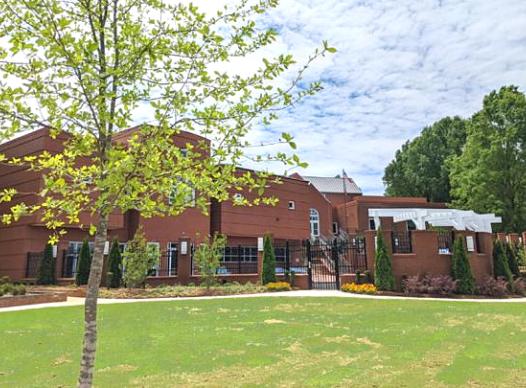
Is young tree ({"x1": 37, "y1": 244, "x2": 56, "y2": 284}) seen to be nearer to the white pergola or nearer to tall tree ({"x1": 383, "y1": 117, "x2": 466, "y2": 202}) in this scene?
the white pergola

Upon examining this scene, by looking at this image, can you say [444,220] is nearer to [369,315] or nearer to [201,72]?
[369,315]

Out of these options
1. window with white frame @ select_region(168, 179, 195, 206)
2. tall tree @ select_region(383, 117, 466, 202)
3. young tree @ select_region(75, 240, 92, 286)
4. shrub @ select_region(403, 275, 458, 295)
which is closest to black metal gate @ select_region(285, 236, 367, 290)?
shrub @ select_region(403, 275, 458, 295)

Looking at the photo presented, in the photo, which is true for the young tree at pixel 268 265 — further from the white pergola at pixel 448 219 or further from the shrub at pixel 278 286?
the white pergola at pixel 448 219

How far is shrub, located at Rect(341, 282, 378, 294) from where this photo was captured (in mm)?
16953

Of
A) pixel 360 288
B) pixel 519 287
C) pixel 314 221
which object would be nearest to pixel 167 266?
pixel 360 288

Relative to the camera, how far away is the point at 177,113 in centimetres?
353

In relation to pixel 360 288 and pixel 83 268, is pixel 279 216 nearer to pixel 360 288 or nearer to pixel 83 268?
pixel 360 288

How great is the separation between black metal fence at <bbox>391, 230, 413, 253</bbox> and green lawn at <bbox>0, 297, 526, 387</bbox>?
6504 millimetres

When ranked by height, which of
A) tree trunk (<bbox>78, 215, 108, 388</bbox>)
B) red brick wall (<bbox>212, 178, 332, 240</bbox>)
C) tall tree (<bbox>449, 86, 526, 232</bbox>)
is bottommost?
tree trunk (<bbox>78, 215, 108, 388</bbox>)

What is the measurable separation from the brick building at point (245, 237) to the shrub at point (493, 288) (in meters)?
0.96

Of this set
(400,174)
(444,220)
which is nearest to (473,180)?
(444,220)

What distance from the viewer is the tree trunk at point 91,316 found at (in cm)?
335

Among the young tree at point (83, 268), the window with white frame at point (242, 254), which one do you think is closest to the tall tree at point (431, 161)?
the window with white frame at point (242, 254)

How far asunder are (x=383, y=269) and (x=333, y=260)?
6422mm
